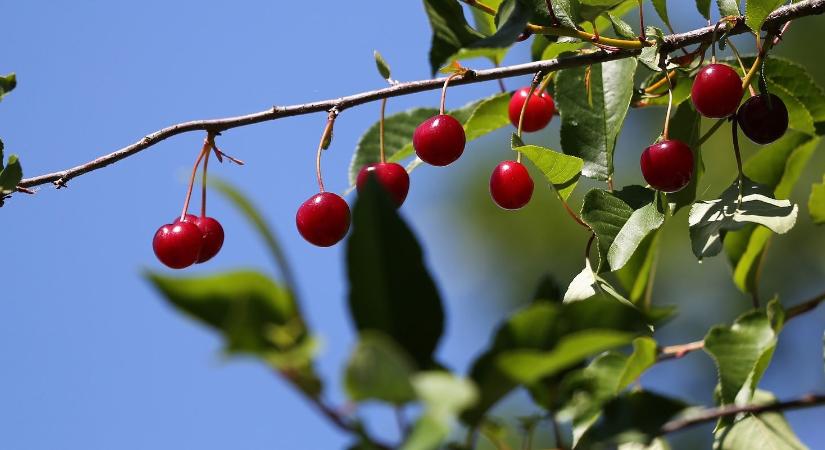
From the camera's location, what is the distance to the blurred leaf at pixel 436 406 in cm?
→ 56

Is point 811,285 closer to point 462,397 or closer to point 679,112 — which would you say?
point 679,112

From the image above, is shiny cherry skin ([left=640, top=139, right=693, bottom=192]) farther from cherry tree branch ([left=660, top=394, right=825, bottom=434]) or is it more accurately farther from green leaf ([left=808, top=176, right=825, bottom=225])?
cherry tree branch ([left=660, top=394, right=825, bottom=434])

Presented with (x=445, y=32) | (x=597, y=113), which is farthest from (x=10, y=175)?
(x=597, y=113)

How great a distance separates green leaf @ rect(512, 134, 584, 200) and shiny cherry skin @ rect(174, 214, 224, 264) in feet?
2.29

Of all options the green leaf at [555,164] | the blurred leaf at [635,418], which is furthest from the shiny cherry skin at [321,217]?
the blurred leaf at [635,418]

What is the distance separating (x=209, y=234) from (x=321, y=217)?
0.30 m

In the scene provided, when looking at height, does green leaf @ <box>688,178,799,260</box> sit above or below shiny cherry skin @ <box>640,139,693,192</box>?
below

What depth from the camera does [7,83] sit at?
1.65 m

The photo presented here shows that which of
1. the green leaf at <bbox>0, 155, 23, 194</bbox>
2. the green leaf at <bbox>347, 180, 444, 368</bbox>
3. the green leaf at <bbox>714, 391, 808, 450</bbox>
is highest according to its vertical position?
the green leaf at <bbox>0, 155, 23, 194</bbox>

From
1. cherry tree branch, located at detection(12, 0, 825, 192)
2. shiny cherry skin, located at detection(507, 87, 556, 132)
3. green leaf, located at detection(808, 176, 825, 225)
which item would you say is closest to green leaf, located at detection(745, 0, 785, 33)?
cherry tree branch, located at detection(12, 0, 825, 192)

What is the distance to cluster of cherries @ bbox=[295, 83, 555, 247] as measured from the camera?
1.72m

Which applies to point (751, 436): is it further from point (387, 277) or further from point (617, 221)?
point (387, 277)

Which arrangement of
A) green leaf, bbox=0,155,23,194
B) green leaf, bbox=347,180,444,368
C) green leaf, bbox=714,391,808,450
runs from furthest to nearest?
green leaf, bbox=0,155,23,194 < green leaf, bbox=714,391,808,450 < green leaf, bbox=347,180,444,368

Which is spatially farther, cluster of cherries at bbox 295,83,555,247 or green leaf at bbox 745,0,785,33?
cluster of cherries at bbox 295,83,555,247
